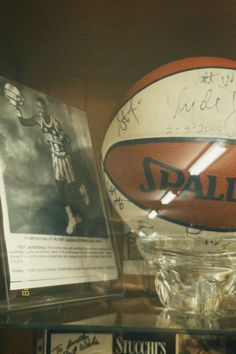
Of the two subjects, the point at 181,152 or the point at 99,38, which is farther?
the point at 99,38

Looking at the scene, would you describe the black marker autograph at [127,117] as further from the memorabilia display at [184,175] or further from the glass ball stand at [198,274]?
the glass ball stand at [198,274]

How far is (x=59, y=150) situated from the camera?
0.77m

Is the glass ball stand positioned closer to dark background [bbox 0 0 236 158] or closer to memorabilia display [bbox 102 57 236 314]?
memorabilia display [bbox 102 57 236 314]

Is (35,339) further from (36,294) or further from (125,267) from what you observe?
(125,267)

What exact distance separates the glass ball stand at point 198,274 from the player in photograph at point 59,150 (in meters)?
0.12

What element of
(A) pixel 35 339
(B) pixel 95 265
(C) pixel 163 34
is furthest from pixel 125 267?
(C) pixel 163 34

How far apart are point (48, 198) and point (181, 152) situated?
0.18 m

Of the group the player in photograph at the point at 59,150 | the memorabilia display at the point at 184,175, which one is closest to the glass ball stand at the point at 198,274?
the memorabilia display at the point at 184,175

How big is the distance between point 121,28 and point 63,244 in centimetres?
31

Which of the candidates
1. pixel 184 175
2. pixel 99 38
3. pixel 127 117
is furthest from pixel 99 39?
pixel 184 175

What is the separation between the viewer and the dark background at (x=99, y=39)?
775 mm

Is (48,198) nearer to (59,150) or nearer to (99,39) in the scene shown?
(59,150)

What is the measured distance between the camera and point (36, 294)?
66 cm

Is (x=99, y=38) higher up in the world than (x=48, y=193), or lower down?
higher up
